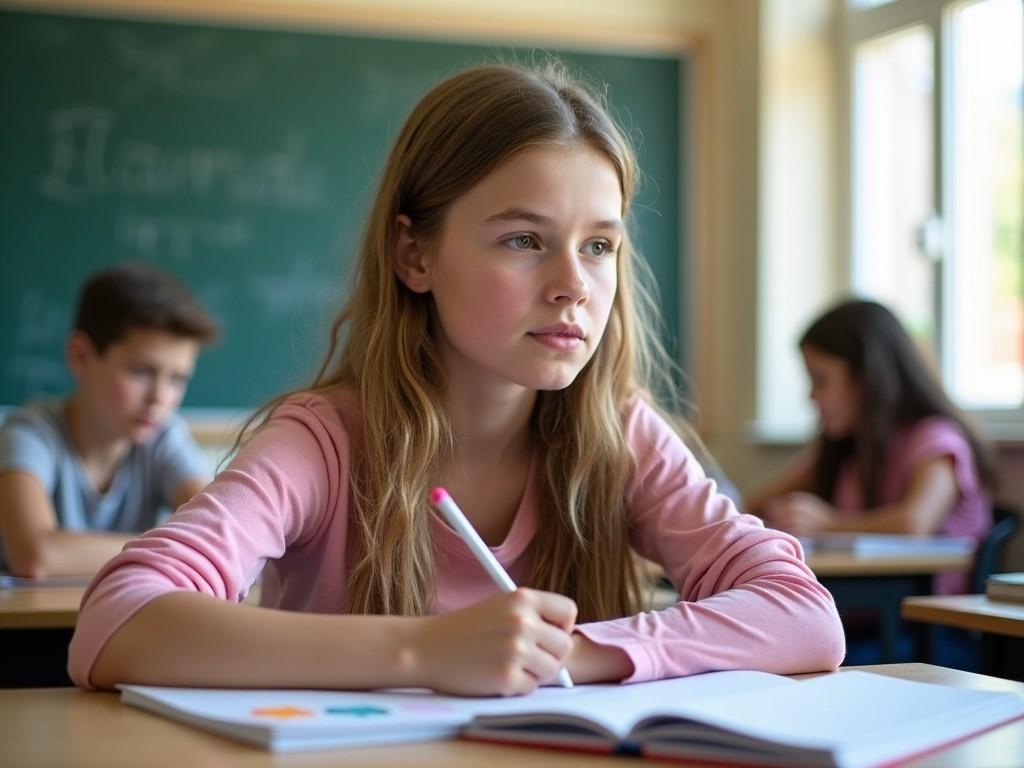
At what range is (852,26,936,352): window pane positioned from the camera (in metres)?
4.40

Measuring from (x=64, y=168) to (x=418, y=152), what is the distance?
3228 millimetres

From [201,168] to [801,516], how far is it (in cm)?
247

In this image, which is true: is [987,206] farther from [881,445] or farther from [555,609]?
[555,609]

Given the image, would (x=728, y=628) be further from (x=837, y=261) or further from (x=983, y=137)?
(x=837, y=261)

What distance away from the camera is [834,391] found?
3627 mm

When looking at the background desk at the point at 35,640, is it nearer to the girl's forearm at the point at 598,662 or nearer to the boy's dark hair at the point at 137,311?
the girl's forearm at the point at 598,662

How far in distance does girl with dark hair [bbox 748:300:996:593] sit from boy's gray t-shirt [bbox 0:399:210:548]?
5.07 feet

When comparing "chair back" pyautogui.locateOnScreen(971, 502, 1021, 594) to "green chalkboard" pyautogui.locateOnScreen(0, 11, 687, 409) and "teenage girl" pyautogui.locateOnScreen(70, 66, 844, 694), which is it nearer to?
"teenage girl" pyautogui.locateOnScreen(70, 66, 844, 694)

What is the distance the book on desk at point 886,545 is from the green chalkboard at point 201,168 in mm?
1886

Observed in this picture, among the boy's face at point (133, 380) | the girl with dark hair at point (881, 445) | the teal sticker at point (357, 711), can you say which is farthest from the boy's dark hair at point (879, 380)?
the teal sticker at point (357, 711)

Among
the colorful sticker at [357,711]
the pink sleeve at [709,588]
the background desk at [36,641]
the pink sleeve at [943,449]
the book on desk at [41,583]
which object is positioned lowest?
the background desk at [36,641]

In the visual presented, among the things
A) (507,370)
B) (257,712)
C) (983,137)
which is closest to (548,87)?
(507,370)

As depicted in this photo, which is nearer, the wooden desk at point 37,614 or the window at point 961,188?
the wooden desk at point 37,614

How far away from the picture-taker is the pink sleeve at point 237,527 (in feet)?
3.95
